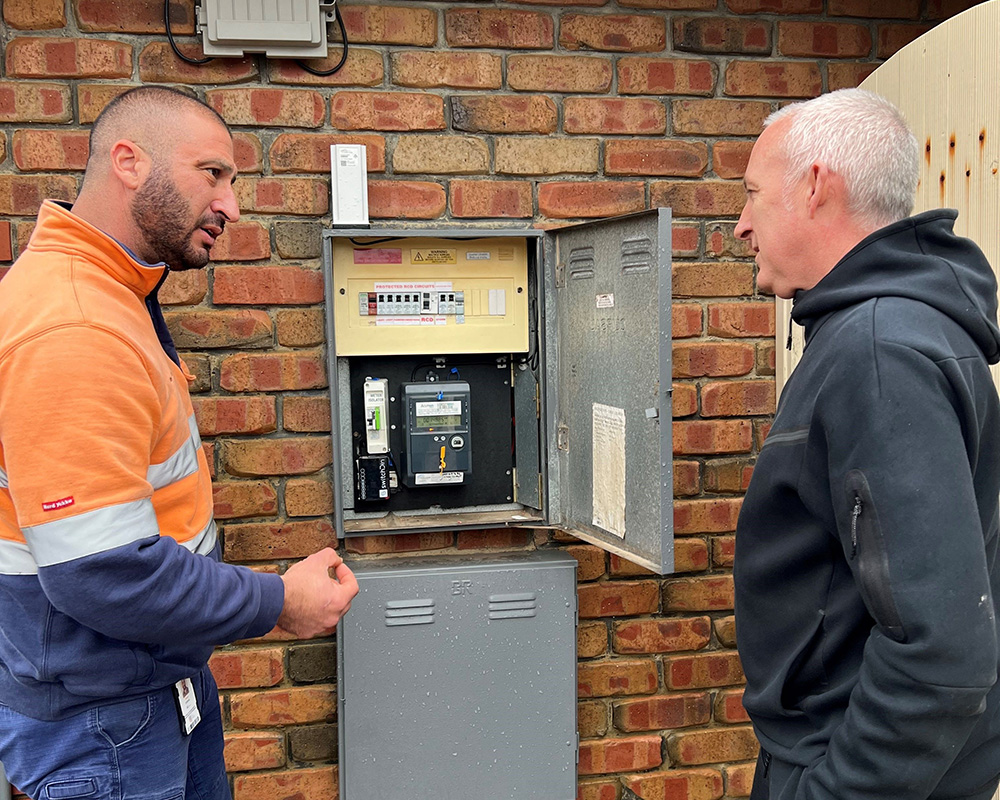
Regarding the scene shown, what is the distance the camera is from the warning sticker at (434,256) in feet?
A: 6.99

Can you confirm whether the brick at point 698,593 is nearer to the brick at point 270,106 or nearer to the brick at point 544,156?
the brick at point 544,156

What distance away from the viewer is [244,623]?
140cm

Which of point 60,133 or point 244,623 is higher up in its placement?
point 60,133

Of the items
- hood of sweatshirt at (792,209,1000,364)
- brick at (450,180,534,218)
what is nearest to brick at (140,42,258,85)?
brick at (450,180,534,218)

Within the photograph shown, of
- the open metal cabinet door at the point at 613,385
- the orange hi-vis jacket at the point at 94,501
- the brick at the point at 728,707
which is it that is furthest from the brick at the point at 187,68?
the brick at the point at 728,707

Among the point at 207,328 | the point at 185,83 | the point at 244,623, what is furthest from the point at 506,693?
the point at 185,83

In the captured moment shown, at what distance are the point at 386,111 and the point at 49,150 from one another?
0.73m

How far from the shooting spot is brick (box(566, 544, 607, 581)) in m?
2.26

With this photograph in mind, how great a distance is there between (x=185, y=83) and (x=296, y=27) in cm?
27

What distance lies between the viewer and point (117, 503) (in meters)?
1.26

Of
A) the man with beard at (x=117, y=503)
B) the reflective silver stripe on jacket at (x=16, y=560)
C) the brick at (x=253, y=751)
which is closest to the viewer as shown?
the man with beard at (x=117, y=503)

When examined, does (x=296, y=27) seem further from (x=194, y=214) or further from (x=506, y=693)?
(x=506, y=693)

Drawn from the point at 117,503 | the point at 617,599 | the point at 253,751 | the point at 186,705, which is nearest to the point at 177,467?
the point at 117,503

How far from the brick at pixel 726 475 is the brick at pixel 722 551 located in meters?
0.12
